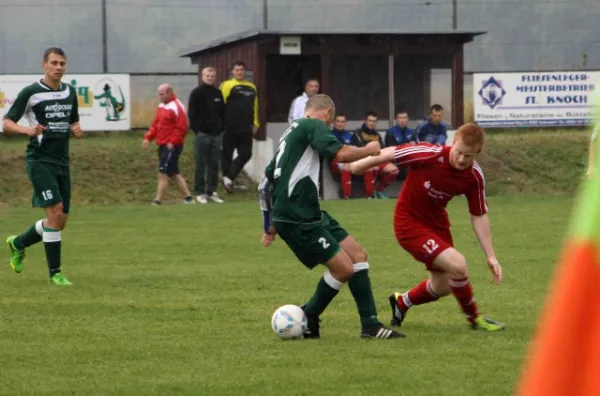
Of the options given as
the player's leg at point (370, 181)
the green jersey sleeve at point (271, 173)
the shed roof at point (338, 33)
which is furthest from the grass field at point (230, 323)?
the shed roof at point (338, 33)

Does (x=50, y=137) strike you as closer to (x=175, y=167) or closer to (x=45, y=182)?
(x=45, y=182)

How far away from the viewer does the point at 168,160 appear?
20234 mm

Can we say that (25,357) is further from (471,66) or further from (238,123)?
(471,66)

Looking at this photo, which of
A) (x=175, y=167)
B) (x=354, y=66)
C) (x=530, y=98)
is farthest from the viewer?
(x=530, y=98)

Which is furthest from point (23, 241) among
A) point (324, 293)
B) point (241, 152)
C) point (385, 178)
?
point (385, 178)

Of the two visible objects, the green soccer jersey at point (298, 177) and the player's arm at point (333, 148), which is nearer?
the player's arm at point (333, 148)

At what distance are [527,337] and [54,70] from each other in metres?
4.62

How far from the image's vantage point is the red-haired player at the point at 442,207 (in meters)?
7.22

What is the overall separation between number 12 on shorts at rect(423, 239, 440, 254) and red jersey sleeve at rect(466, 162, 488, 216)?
0.35 metres

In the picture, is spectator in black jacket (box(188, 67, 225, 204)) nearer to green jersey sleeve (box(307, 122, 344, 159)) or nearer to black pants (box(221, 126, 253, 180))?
black pants (box(221, 126, 253, 180))

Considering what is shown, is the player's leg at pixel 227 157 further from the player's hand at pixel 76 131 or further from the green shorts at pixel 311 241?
the green shorts at pixel 311 241

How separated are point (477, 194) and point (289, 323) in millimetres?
1384

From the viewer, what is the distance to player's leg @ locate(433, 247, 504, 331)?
7.39 m

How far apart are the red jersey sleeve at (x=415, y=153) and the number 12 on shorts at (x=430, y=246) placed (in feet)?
1.59
